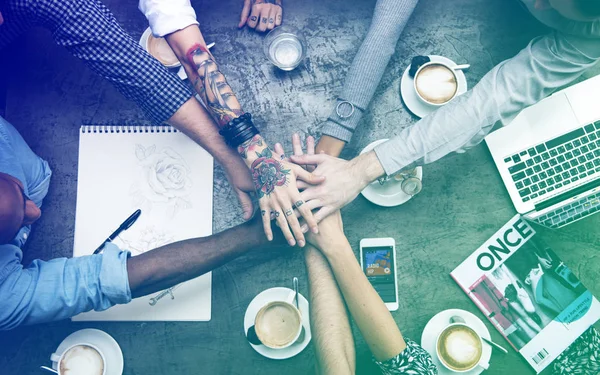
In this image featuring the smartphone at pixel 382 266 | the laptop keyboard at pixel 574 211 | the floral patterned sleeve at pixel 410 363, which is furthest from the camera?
the smartphone at pixel 382 266

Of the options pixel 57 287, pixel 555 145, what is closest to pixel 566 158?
pixel 555 145

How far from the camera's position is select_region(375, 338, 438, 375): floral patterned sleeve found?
133cm

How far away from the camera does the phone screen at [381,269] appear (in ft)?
5.11

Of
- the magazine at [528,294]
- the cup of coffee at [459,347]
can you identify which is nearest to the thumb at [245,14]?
the magazine at [528,294]

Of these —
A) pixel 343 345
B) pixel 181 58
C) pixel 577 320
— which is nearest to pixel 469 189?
pixel 577 320

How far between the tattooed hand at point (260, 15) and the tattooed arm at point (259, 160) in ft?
0.68

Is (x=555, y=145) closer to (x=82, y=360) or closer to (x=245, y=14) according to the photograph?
(x=245, y=14)

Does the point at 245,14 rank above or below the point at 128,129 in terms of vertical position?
above

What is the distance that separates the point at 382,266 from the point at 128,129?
100 centimetres

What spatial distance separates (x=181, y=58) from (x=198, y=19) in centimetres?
21

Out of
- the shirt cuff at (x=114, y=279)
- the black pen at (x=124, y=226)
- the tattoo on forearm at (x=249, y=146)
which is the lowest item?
the shirt cuff at (x=114, y=279)

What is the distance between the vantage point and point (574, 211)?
57.6 inches

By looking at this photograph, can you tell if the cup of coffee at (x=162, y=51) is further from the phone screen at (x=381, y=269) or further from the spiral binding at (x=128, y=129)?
the phone screen at (x=381, y=269)

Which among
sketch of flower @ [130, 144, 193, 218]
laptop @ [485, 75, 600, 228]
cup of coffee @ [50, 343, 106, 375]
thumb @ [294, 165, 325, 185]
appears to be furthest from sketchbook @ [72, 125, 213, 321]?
laptop @ [485, 75, 600, 228]
